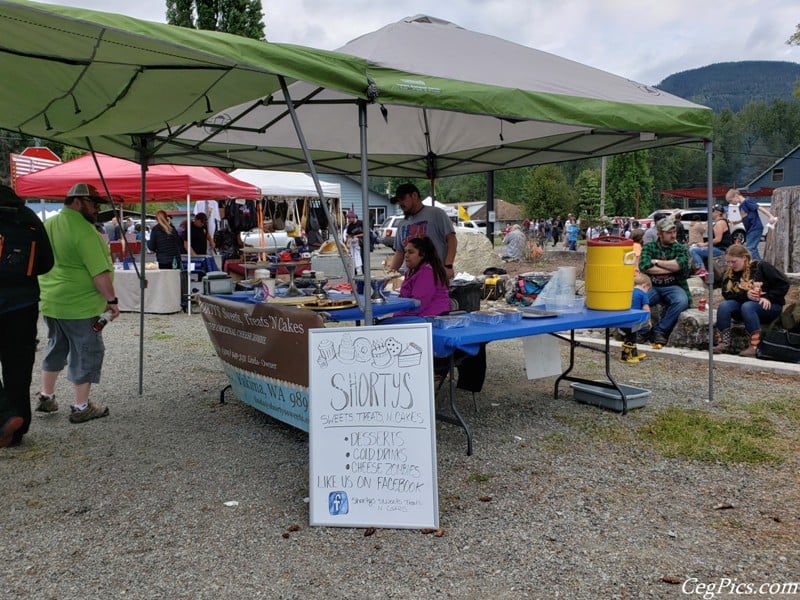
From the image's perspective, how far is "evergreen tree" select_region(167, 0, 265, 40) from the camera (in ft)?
72.4

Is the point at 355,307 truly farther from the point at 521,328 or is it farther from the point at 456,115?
the point at 456,115

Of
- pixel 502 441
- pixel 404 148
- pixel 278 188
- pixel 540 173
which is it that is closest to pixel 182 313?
pixel 278 188

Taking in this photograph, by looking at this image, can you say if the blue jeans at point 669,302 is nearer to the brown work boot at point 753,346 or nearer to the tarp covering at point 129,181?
the brown work boot at point 753,346

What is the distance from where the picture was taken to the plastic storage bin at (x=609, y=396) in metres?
5.39

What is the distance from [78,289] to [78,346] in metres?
0.44

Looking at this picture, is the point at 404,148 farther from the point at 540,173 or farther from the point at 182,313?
the point at 540,173

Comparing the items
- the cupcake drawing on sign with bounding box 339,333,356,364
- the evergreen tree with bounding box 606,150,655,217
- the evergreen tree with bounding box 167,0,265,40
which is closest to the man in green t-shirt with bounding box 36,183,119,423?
the cupcake drawing on sign with bounding box 339,333,356,364

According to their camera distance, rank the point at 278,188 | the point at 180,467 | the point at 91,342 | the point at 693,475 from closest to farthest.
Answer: the point at 693,475, the point at 180,467, the point at 91,342, the point at 278,188

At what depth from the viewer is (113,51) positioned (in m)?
3.39

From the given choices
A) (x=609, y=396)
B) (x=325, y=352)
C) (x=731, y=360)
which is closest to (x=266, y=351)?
(x=325, y=352)

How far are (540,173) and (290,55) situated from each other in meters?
60.8

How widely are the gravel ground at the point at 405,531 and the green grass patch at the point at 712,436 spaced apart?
11 centimetres

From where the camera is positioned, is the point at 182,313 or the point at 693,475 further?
the point at 182,313
